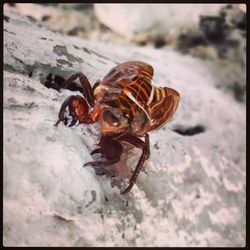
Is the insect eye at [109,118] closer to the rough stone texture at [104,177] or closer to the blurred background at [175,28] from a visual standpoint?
the rough stone texture at [104,177]

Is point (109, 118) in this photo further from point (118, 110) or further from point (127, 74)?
point (127, 74)

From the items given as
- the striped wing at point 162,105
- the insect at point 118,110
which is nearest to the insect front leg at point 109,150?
the insect at point 118,110

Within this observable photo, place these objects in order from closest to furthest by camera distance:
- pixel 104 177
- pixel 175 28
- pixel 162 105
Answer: pixel 104 177, pixel 162 105, pixel 175 28

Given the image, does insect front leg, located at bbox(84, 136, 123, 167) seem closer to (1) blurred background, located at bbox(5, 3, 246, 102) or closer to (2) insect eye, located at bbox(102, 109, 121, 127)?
(2) insect eye, located at bbox(102, 109, 121, 127)

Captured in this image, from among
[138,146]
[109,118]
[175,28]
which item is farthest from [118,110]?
[175,28]

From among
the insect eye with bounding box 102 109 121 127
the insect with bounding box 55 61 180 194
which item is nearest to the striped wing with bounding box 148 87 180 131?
the insect with bounding box 55 61 180 194

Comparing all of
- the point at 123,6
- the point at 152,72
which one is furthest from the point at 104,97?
the point at 123,6
